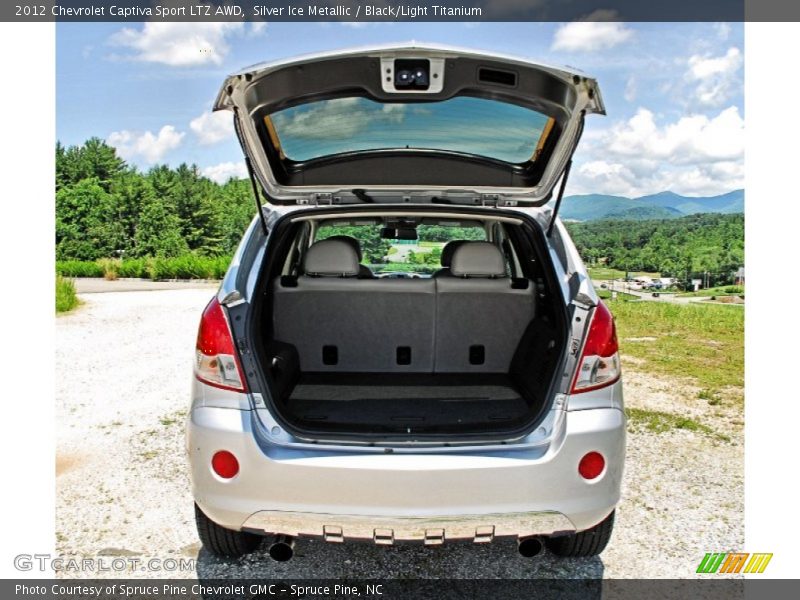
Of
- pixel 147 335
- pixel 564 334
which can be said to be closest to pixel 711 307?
pixel 147 335

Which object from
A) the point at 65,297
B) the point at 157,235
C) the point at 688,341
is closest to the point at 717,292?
the point at 688,341

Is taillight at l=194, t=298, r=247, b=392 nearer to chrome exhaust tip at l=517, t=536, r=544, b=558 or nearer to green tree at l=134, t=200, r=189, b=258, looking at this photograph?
chrome exhaust tip at l=517, t=536, r=544, b=558

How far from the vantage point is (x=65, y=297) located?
548 inches

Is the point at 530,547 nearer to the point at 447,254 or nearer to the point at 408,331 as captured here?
the point at 408,331

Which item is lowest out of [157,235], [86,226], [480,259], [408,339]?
[408,339]

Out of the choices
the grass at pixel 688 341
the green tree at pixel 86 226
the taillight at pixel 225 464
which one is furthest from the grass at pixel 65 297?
the green tree at pixel 86 226

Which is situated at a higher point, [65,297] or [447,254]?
[447,254]

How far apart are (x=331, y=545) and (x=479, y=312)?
155 cm

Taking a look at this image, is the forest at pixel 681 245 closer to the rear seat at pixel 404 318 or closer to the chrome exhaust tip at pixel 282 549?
the rear seat at pixel 404 318

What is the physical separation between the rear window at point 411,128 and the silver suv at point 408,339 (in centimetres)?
1

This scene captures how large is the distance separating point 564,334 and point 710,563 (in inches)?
54.4

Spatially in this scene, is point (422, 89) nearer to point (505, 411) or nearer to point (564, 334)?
point (564, 334)

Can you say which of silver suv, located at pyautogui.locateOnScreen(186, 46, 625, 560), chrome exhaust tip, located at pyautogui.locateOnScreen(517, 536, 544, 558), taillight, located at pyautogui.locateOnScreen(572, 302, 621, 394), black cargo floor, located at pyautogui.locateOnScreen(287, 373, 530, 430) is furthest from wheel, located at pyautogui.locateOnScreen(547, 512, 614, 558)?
taillight, located at pyautogui.locateOnScreen(572, 302, 621, 394)

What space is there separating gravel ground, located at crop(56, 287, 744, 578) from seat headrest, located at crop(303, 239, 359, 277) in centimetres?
144
